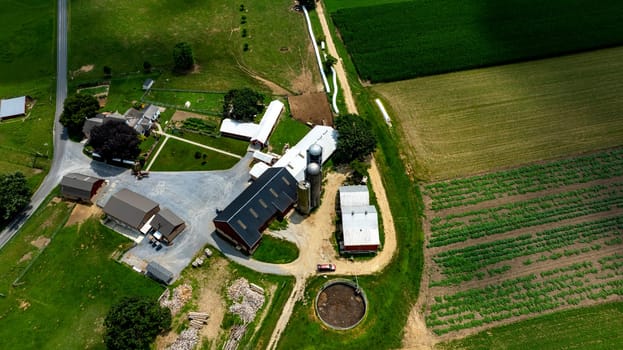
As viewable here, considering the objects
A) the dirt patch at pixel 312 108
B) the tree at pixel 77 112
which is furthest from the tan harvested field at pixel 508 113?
the tree at pixel 77 112

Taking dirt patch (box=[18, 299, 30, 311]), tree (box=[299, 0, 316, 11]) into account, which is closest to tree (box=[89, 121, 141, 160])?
dirt patch (box=[18, 299, 30, 311])

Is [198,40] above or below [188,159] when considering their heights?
above

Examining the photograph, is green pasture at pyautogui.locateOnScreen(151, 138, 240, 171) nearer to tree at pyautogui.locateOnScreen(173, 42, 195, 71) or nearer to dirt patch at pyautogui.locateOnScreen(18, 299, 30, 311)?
tree at pyautogui.locateOnScreen(173, 42, 195, 71)

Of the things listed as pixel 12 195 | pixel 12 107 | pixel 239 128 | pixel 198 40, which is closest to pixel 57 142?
pixel 12 107

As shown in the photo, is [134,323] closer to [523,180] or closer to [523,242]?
[523,242]

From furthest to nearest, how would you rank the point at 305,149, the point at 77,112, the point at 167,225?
1. the point at 77,112
2. the point at 305,149
3. the point at 167,225

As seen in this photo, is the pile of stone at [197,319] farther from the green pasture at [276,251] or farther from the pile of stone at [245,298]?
the green pasture at [276,251]
